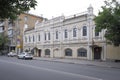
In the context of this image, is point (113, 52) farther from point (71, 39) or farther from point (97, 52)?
point (71, 39)

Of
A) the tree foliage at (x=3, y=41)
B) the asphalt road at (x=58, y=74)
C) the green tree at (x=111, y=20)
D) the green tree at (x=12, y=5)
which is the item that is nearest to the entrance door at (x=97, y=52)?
the green tree at (x=111, y=20)

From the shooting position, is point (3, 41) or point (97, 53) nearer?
point (97, 53)

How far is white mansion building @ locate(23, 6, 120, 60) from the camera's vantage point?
1270 inches

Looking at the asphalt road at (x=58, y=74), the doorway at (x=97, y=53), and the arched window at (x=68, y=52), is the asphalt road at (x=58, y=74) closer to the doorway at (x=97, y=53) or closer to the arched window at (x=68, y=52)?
the doorway at (x=97, y=53)

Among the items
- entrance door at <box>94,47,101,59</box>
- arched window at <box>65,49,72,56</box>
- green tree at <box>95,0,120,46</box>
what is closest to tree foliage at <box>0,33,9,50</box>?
arched window at <box>65,49,72,56</box>

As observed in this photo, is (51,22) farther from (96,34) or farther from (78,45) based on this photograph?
(96,34)

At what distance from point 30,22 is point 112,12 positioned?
45.1 meters

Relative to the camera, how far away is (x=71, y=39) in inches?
1471

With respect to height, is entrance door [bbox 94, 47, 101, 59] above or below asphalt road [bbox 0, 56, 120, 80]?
above

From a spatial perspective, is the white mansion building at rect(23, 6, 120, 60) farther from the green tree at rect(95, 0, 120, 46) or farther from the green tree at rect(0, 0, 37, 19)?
the green tree at rect(0, 0, 37, 19)

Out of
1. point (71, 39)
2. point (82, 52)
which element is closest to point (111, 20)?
point (82, 52)

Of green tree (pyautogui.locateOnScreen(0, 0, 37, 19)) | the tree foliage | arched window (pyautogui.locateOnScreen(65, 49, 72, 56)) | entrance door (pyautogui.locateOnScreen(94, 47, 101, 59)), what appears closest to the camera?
green tree (pyautogui.locateOnScreen(0, 0, 37, 19))

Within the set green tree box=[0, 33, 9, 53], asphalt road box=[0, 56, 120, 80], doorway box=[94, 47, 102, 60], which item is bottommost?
asphalt road box=[0, 56, 120, 80]

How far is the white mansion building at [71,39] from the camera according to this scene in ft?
106
